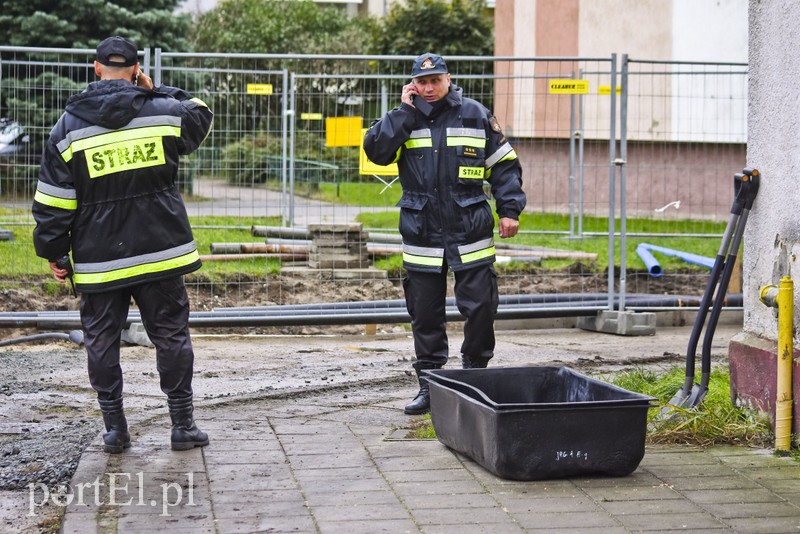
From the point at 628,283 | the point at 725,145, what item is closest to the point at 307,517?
the point at 628,283

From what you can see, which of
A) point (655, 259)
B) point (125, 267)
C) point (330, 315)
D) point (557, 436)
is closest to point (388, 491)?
point (557, 436)

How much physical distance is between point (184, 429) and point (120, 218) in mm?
1107

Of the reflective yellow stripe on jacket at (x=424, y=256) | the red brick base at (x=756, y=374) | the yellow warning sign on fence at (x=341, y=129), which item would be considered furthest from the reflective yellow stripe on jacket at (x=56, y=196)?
the yellow warning sign on fence at (x=341, y=129)

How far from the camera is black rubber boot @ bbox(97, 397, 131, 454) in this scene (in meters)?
5.74

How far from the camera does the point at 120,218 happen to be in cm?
574

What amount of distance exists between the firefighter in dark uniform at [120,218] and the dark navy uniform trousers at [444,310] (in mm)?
1482

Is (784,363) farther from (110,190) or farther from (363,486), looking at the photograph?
(110,190)

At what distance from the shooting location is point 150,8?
22891 mm

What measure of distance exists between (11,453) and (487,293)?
2.72m

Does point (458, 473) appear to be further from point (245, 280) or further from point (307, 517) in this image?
point (245, 280)

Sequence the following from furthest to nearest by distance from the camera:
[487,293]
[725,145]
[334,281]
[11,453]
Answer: [725,145]
[334,281]
[487,293]
[11,453]

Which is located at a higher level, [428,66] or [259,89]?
[259,89]

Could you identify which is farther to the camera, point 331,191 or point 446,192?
point 331,191

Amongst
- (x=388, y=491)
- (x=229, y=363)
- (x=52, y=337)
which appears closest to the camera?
(x=388, y=491)
